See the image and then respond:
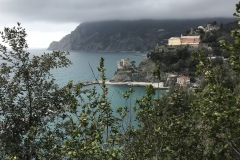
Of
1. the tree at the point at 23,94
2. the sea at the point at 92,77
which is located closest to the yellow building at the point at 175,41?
the sea at the point at 92,77

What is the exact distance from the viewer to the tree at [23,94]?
4.01 m

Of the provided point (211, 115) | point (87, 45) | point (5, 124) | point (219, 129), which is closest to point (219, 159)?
point (219, 129)

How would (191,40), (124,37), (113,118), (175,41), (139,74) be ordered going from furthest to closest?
(124,37), (175,41), (139,74), (191,40), (113,118)

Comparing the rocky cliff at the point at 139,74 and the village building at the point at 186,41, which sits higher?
the village building at the point at 186,41

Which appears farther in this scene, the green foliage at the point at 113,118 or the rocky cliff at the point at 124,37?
the rocky cliff at the point at 124,37

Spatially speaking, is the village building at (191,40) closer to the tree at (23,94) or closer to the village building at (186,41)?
the village building at (186,41)

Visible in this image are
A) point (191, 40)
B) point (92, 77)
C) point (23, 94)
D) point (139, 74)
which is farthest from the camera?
point (92, 77)

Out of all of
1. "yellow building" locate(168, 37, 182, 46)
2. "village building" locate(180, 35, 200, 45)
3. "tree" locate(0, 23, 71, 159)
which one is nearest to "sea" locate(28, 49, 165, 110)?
"tree" locate(0, 23, 71, 159)

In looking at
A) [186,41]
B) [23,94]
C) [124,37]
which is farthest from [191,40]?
[124,37]

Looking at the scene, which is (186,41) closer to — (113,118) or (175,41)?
(175,41)

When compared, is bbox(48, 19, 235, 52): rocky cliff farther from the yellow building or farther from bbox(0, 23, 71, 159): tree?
bbox(0, 23, 71, 159): tree

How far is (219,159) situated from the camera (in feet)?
8.46

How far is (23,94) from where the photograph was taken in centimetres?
426

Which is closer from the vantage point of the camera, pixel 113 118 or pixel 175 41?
pixel 113 118
